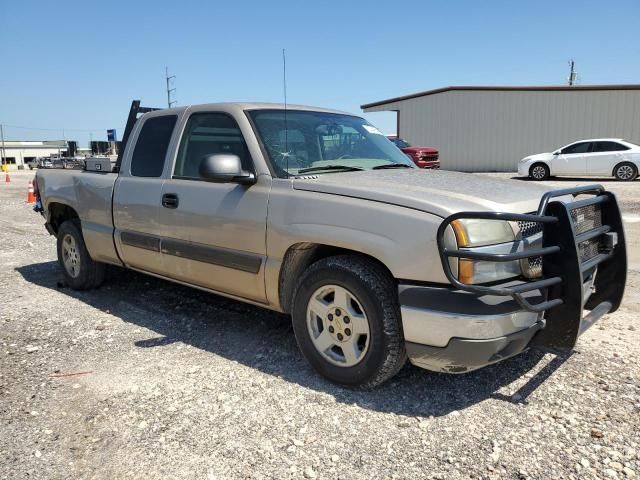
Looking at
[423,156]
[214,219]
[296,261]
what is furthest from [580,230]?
[423,156]

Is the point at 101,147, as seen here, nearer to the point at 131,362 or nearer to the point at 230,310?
the point at 230,310

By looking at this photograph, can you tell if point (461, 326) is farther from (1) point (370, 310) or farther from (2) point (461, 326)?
(1) point (370, 310)

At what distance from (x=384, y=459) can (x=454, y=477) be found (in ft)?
1.11

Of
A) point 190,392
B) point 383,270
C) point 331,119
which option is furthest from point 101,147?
point 383,270

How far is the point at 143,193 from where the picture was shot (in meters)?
4.49

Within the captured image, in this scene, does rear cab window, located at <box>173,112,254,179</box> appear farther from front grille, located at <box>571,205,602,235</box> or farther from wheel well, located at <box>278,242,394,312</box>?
front grille, located at <box>571,205,602,235</box>

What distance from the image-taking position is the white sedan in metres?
17.6

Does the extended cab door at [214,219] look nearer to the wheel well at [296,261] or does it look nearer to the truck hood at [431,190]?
the wheel well at [296,261]

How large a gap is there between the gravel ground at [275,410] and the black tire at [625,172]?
1542 centimetres

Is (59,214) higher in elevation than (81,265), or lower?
higher

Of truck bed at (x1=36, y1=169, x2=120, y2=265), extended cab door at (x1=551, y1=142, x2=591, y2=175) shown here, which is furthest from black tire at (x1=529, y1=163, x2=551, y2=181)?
truck bed at (x1=36, y1=169, x2=120, y2=265)

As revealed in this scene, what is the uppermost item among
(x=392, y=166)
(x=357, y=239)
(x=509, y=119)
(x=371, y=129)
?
(x=509, y=119)

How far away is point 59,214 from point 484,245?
4.98 m

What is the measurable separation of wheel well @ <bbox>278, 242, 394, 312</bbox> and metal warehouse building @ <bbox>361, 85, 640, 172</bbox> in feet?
85.3
